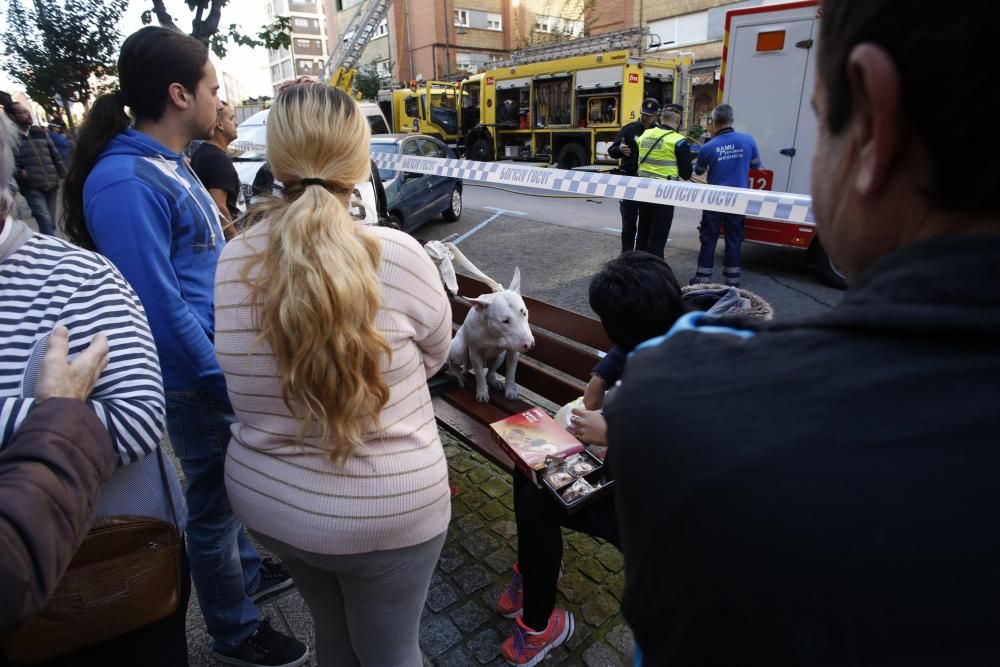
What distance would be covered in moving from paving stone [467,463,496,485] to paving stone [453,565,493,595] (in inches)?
28.1

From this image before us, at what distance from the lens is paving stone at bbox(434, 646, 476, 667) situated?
2.30m

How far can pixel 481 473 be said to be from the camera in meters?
3.52

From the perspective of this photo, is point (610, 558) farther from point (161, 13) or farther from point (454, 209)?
point (454, 209)

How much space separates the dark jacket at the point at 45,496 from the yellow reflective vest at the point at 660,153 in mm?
7455

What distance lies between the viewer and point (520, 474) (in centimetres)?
233

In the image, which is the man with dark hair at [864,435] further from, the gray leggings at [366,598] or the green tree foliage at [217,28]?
the green tree foliage at [217,28]

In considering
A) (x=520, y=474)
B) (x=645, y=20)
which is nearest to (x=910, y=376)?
(x=520, y=474)

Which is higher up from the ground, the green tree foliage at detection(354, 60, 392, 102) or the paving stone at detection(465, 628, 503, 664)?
the green tree foliage at detection(354, 60, 392, 102)

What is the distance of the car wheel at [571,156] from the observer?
1777 centimetres

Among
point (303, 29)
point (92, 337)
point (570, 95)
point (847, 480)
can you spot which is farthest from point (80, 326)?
point (303, 29)

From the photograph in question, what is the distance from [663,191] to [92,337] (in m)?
4.07

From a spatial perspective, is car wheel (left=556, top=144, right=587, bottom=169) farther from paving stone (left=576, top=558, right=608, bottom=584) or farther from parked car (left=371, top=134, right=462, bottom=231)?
paving stone (left=576, top=558, right=608, bottom=584)

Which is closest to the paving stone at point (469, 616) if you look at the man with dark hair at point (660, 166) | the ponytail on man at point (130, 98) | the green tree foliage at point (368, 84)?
the ponytail on man at point (130, 98)

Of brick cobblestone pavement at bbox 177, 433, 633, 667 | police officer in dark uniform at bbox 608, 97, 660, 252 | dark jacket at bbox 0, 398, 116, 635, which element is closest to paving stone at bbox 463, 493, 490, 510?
brick cobblestone pavement at bbox 177, 433, 633, 667
